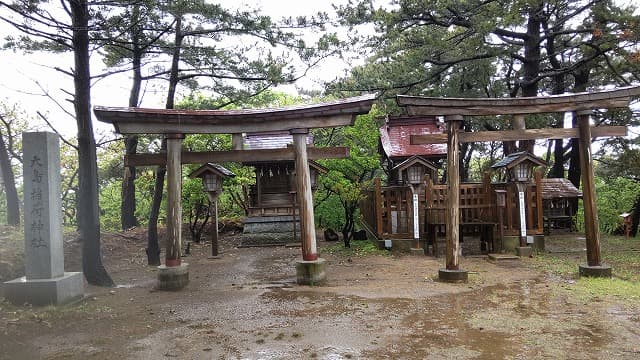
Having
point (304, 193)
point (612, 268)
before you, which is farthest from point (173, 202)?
point (612, 268)

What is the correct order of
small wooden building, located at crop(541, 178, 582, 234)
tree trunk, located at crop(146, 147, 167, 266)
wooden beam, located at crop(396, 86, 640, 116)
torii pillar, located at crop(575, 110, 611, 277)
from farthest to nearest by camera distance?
small wooden building, located at crop(541, 178, 582, 234)
tree trunk, located at crop(146, 147, 167, 266)
torii pillar, located at crop(575, 110, 611, 277)
wooden beam, located at crop(396, 86, 640, 116)

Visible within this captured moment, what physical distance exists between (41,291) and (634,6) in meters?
19.4

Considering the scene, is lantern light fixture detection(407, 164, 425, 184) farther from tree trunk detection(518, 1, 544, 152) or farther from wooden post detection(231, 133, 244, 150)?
wooden post detection(231, 133, 244, 150)

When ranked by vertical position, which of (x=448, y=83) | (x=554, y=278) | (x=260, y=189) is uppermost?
(x=448, y=83)

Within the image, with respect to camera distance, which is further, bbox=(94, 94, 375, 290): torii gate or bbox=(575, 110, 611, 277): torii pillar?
bbox=(575, 110, 611, 277): torii pillar

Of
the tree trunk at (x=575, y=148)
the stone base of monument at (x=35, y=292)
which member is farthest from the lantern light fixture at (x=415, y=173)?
the stone base of monument at (x=35, y=292)

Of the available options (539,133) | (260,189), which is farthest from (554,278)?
(260,189)

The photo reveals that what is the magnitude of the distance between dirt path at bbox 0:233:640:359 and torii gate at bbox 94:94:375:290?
1.68ft

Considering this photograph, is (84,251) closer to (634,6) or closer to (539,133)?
(539,133)

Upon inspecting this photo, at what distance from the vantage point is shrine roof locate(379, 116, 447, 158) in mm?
16219

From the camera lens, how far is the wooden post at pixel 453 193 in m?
8.77

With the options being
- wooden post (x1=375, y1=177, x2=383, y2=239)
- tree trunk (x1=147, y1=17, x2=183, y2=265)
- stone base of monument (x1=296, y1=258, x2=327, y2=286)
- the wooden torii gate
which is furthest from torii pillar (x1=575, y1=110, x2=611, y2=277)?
tree trunk (x1=147, y1=17, x2=183, y2=265)

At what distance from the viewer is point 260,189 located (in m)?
19.3

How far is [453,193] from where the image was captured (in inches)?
346
